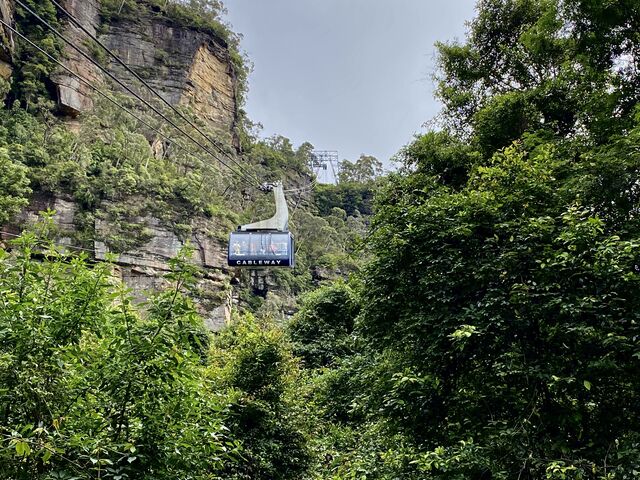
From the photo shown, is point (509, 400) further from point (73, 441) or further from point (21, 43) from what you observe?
point (21, 43)

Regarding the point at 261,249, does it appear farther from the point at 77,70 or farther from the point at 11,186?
the point at 77,70

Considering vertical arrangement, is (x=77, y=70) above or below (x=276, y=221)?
above

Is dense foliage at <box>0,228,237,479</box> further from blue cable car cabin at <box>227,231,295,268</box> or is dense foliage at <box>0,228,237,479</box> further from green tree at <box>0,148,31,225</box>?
green tree at <box>0,148,31,225</box>

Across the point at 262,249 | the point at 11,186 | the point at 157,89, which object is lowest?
the point at 262,249

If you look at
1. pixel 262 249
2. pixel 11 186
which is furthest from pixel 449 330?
pixel 11 186

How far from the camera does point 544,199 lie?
4.48 meters

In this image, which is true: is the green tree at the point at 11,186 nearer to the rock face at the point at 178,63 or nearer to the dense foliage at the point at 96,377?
the rock face at the point at 178,63

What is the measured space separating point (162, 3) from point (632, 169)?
1529 inches

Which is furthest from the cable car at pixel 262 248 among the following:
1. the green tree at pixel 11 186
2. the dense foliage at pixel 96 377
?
the green tree at pixel 11 186

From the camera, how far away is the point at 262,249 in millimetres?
10586

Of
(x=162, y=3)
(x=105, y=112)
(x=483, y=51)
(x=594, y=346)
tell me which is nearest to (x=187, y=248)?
(x=594, y=346)

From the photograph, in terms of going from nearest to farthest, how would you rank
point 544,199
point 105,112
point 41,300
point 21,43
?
point 41,300, point 544,199, point 21,43, point 105,112

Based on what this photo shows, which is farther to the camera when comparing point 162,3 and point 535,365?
point 162,3

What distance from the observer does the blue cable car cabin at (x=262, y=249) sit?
10.5 metres
